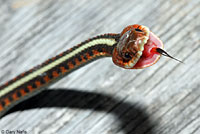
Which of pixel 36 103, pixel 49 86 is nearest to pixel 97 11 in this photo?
pixel 49 86

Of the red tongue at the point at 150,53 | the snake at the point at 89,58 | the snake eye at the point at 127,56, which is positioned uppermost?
the snake at the point at 89,58

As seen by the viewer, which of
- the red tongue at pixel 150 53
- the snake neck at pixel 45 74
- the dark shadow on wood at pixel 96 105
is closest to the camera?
the red tongue at pixel 150 53

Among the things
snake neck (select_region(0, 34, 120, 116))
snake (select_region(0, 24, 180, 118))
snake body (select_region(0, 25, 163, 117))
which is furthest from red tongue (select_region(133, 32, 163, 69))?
snake neck (select_region(0, 34, 120, 116))

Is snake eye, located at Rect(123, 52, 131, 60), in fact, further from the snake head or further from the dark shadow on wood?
the dark shadow on wood

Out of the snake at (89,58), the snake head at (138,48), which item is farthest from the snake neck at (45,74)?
the snake head at (138,48)

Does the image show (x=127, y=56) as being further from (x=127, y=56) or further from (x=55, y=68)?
(x=55, y=68)

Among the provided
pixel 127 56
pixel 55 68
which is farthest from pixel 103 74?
pixel 127 56

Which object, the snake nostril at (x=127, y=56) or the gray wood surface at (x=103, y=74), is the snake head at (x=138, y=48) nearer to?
the snake nostril at (x=127, y=56)
